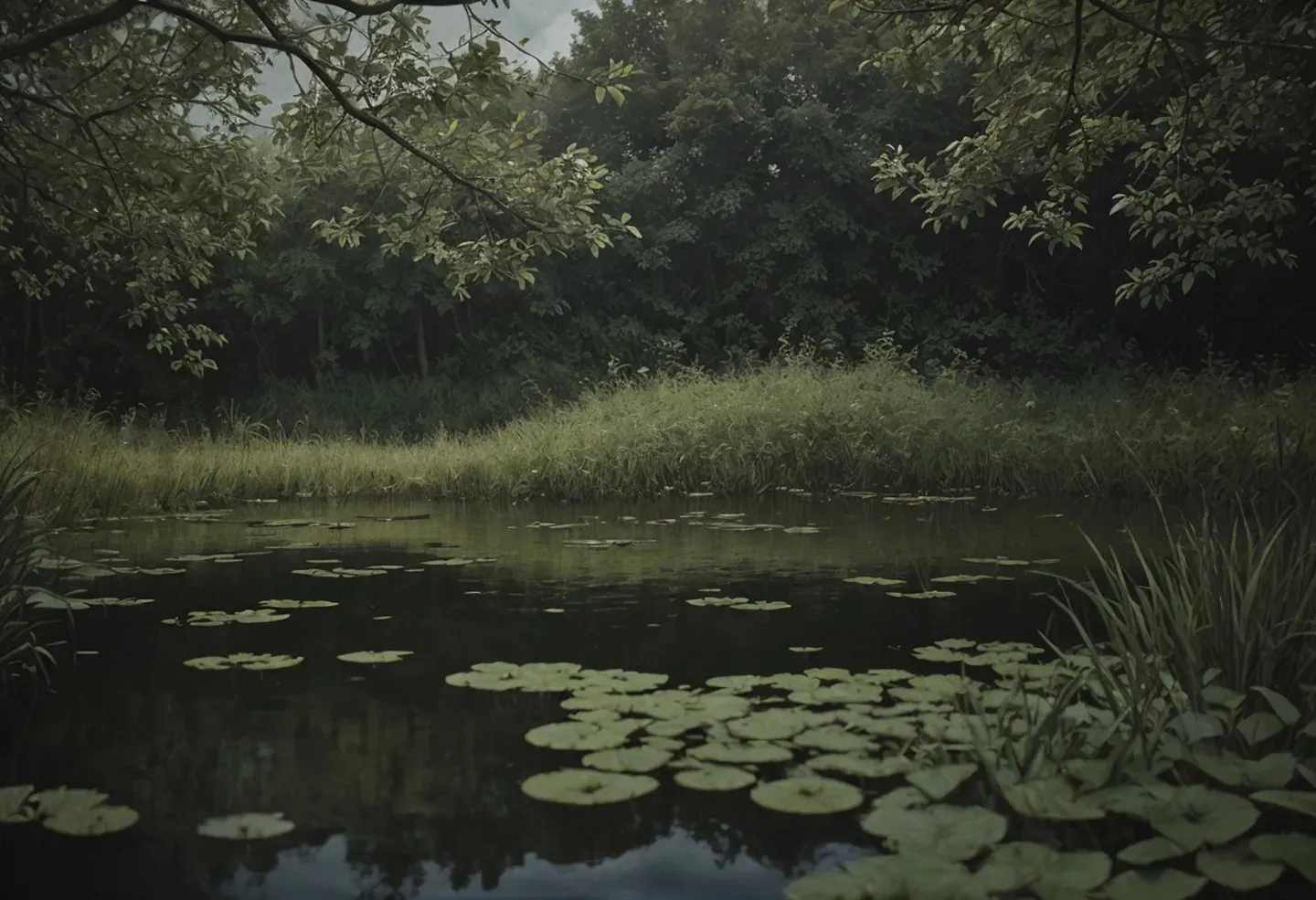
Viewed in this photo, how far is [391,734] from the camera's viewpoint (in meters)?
3.10

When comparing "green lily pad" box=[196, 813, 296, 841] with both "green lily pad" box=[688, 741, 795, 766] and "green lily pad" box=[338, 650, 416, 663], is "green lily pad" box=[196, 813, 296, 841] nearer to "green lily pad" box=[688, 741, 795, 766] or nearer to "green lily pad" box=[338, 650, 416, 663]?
"green lily pad" box=[688, 741, 795, 766]

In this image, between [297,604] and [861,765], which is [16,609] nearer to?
[297,604]

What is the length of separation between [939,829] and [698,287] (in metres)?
18.5

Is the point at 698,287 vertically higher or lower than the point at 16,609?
higher

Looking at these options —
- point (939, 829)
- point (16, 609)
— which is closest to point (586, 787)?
point (939, 829)

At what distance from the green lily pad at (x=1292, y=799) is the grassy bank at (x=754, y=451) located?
7.56m

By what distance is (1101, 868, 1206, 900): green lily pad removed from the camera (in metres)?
2.00

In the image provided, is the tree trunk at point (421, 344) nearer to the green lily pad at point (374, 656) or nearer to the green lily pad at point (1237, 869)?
the green lily pad at point (374, 656)

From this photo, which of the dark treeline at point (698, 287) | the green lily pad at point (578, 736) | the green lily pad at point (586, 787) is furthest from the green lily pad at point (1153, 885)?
the dark treeline at point (698, 287)

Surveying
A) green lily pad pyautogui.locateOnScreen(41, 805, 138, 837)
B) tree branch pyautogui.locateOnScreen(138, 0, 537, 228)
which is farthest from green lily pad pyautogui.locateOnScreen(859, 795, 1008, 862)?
tree branch pyautogui.locateOnScreen(138, 0, 537, 228)

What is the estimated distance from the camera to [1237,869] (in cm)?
207

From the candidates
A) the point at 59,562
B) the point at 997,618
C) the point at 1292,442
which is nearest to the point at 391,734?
the point at 997,618

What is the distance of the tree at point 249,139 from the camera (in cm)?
568

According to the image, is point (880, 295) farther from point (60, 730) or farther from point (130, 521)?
point (60, 730)
